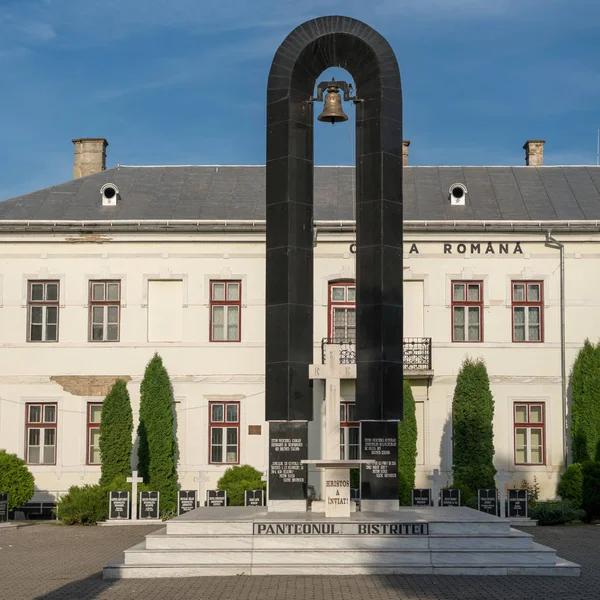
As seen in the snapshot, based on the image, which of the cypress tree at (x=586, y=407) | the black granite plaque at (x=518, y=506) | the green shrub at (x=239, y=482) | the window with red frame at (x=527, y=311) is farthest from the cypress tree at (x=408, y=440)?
the cypress tree at (x=586, y=407)

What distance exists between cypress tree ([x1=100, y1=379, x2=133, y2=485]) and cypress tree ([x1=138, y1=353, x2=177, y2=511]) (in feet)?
1.33

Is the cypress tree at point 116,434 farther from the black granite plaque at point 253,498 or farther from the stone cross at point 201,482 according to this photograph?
the black granite plaque at point 253,498

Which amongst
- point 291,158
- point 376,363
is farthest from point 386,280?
point 291,158

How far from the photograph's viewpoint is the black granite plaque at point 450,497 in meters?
24.5

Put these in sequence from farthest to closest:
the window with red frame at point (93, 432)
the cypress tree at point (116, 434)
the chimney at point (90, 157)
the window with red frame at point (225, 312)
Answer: the chimney at point (90, 157), the window with red frame at point (225, 312), the window with red frame at point (93, 432), the cypress tree at point (116, 434)

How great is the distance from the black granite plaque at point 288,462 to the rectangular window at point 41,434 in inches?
466

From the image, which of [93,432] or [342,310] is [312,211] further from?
[93,432]

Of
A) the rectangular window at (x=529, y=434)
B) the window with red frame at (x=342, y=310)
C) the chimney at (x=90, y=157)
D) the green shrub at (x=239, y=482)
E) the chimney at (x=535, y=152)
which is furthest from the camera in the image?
the chimney at (x=535, y=152)

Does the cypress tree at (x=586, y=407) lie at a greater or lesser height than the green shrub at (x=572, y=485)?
greater

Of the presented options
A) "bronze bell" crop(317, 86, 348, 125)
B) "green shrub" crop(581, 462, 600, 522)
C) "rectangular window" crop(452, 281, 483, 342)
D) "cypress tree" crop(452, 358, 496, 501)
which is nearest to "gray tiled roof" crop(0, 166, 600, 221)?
"rectangular window" crop(452, 281, 483, 342)

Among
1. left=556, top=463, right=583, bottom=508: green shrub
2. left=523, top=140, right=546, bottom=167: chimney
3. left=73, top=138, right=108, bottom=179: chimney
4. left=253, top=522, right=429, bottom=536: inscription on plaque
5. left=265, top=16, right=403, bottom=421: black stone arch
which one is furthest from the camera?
left=523, top=140, right=546, bottom=167: chimney

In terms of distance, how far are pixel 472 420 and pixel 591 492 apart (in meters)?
3.41

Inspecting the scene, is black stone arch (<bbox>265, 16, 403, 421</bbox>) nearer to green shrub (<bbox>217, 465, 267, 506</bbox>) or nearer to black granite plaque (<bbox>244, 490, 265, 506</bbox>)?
black granite plaque (<bbox>244, 490, 265, 506</bbox>)

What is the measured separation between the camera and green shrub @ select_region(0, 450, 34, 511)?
24.8 metres
